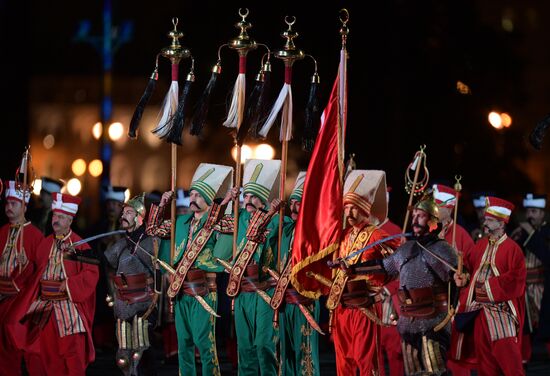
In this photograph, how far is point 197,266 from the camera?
1656 cm

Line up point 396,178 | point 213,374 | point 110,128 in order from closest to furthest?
point 213,374 → point 396,178 → point 110,128

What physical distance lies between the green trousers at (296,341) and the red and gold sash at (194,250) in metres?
1.09

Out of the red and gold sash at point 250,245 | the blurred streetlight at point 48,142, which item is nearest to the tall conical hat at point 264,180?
the red and gold sash at point 250,245

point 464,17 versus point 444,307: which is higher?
point 464,17

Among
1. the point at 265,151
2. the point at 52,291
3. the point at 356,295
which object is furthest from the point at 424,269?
the point at 265,151

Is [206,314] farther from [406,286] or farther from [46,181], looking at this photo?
[46,181]

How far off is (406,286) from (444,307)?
411 mm

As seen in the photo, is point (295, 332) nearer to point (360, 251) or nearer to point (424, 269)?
point (360, 251)

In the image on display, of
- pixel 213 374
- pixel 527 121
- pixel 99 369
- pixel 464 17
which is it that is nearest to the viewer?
pixel 213 374

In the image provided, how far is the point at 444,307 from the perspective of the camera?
1507 centimetres

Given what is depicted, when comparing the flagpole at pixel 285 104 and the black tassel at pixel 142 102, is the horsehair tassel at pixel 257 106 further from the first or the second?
the black tassel at pixel 142 102

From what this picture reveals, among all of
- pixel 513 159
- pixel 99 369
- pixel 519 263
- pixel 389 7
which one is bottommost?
pixel 99 369

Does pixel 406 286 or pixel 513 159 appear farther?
pixel 513 159

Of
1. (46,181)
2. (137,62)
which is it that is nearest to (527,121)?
(137,62)
